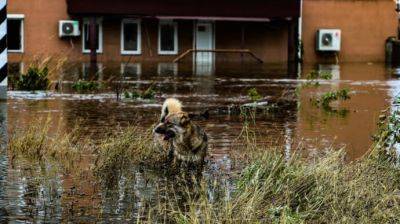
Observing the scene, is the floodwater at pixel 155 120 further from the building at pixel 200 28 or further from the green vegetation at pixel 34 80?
the building at pixel 200 28

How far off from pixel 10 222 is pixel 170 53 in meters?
35.7

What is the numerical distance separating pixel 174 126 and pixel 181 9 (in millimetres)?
31515

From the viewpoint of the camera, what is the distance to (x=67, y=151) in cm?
912

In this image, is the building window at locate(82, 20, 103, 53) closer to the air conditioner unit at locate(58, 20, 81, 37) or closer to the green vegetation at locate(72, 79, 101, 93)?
the air conditioner unit at locate(58, 20, 81, 37)

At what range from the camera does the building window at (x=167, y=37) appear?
4191cm

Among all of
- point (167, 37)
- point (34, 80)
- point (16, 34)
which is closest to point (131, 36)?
point (167, 37)

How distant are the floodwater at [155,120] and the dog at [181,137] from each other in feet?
0.91

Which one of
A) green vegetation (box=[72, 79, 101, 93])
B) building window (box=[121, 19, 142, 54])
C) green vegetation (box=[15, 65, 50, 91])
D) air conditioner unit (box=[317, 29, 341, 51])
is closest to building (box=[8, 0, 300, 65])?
building window (box=[121, 19, 142, 54])

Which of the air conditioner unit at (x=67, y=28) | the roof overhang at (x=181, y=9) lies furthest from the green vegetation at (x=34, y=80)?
the air conditioner unit at (x=67, y=28)

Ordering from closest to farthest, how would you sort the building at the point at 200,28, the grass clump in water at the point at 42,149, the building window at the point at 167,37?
the grass clump in water at the point at 42,149
the building at the point at 200,28
the building window at the point at 167,37

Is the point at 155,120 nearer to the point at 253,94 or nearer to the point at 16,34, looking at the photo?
the point at 253,94

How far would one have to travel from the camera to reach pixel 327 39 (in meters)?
42.5

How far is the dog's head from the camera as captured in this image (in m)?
8.57

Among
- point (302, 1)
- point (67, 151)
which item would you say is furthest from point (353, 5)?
point (67, 151)
